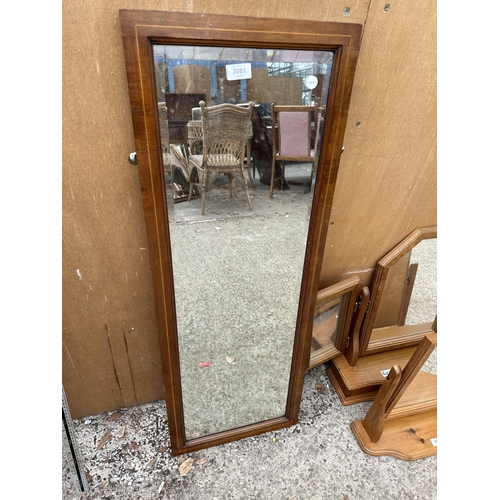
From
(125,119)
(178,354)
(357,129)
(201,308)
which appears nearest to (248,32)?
(125,119)

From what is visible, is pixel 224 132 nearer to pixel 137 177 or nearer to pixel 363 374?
pixel 137 177

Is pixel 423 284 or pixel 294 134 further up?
pixel 294 134

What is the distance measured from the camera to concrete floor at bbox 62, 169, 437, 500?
4.15 feet

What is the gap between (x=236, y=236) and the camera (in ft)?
3.64

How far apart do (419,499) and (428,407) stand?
359mm

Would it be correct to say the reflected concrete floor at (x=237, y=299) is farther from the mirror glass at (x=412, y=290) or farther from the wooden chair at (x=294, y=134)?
the mirror glass at (x=412, y=290)

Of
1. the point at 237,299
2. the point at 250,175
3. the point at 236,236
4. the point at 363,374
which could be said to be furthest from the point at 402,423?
the point at 250,175

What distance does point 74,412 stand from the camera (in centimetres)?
146

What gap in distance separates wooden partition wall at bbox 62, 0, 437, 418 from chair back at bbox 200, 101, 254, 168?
0.22m

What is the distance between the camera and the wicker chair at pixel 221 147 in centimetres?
89

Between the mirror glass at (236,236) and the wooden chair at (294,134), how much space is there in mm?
12

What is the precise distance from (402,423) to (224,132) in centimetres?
147

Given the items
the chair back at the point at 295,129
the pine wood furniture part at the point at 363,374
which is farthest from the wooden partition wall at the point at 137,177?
the pine wood furniture part at the point at 363,374

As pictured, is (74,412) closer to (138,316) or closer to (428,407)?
(138,316)
